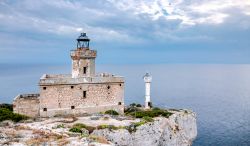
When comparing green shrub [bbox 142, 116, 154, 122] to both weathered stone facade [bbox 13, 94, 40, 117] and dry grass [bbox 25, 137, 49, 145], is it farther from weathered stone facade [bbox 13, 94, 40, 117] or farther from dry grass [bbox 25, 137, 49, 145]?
dry grass [bbox 25, 137, 49, 145]

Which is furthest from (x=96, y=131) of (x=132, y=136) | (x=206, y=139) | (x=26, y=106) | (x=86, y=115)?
(x=206, y=139)

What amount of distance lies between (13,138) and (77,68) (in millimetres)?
17519

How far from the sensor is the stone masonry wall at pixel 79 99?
125 ft

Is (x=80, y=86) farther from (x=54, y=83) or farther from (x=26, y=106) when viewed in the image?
(x=26, y=106)

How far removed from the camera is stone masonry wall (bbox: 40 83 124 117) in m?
38.2

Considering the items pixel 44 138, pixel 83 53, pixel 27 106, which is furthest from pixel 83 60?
pixel 44 138

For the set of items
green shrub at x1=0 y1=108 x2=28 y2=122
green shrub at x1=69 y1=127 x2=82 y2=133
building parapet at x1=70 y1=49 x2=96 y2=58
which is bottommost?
green shrub at x1=69 y1=127 x2=82 y2=133

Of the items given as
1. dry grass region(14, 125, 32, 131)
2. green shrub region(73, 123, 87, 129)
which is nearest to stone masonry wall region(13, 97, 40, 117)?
dry grass region(14, 125, 32, 131)

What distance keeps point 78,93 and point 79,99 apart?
2.36ft

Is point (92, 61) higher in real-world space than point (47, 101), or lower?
higher

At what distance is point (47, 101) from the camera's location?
38125 millimetres

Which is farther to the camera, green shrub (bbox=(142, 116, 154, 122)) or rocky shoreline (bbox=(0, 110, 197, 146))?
green shrub (bbox=(142, 116, 154, 122))

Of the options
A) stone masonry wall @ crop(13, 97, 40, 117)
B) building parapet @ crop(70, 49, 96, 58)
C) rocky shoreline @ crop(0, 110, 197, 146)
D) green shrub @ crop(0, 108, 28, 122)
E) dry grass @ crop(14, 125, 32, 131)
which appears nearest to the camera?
rocky shoreline @ crop(0, 110, 197, 146)

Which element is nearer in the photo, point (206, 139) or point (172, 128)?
point (172, 128)
